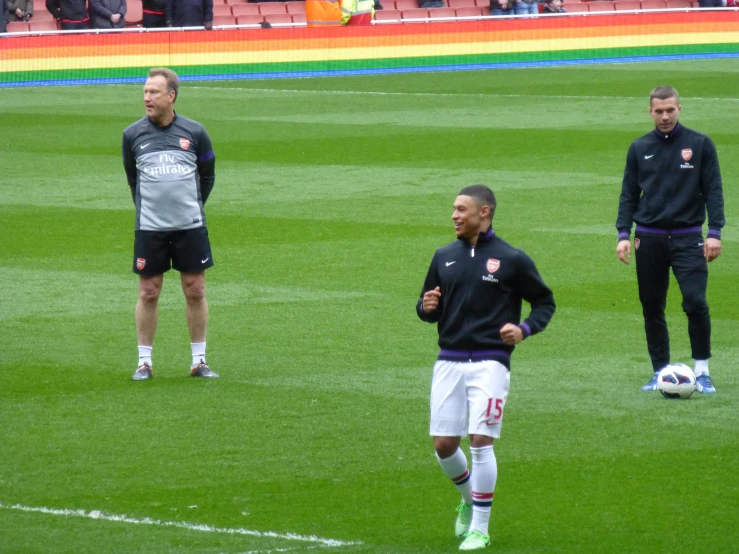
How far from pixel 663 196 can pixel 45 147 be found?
15.4 m

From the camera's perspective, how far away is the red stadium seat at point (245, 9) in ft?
135

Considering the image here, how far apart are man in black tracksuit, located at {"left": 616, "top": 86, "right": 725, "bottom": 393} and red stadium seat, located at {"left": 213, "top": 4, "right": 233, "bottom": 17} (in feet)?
104

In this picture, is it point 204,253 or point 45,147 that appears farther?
point 45,147

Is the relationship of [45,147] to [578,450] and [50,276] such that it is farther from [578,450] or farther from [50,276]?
[578,450]

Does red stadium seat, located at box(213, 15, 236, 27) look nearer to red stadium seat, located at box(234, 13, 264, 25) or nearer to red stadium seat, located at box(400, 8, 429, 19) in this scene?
red stadium seat, located at box(234, 13, 264, 25)

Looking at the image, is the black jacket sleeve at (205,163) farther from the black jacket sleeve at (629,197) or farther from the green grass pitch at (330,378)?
the black jacket sleeve at (629,197)

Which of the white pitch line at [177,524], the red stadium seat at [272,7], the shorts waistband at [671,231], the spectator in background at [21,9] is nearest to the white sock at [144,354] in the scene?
the white pitch line at [177,524]

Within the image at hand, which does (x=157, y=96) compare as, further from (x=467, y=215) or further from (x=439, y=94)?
(x=439, y=94)

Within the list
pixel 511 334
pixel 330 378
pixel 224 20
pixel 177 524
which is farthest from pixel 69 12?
pixel 511 334

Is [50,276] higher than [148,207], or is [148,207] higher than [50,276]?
[148,207]

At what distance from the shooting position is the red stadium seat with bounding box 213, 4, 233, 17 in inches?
1592

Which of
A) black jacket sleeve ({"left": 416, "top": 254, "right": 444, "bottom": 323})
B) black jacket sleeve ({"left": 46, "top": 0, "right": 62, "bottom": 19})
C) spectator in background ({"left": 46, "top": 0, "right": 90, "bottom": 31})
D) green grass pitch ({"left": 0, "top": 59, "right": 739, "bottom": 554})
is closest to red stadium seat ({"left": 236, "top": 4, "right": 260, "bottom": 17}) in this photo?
spectator in background ({"left": 46, "top": 0, "right": 90, "bottom": 31})

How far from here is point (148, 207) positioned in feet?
33.5

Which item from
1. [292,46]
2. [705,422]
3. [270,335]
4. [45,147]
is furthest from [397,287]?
[292,46]
